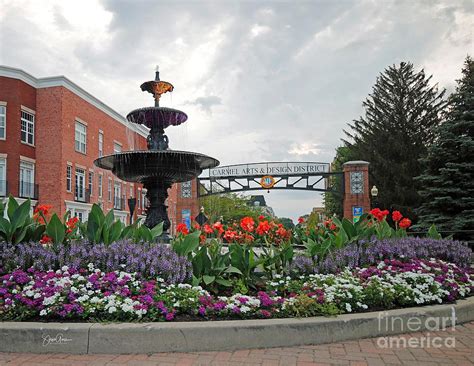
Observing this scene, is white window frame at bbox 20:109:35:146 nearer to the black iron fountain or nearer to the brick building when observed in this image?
the brick building

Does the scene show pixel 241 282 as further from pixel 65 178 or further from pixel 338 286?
pixel 65 178

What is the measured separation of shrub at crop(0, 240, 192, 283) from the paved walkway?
4.29 feet

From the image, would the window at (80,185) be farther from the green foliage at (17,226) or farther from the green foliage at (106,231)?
the green foliage at (106,231)

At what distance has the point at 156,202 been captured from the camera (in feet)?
32.9

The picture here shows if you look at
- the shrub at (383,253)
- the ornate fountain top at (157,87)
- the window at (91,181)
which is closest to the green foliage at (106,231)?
the shrub at (383,253)

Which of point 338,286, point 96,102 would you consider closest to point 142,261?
point 338,286

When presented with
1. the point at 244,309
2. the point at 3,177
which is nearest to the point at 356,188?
the point at 3,177

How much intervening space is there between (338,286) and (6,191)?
25.5 m

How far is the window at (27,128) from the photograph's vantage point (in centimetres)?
2667

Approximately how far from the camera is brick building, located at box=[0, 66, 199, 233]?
83.9 feet

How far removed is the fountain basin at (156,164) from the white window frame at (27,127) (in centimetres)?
2045

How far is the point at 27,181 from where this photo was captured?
26922mm

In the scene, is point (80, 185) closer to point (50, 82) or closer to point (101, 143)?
point (101, 143)
